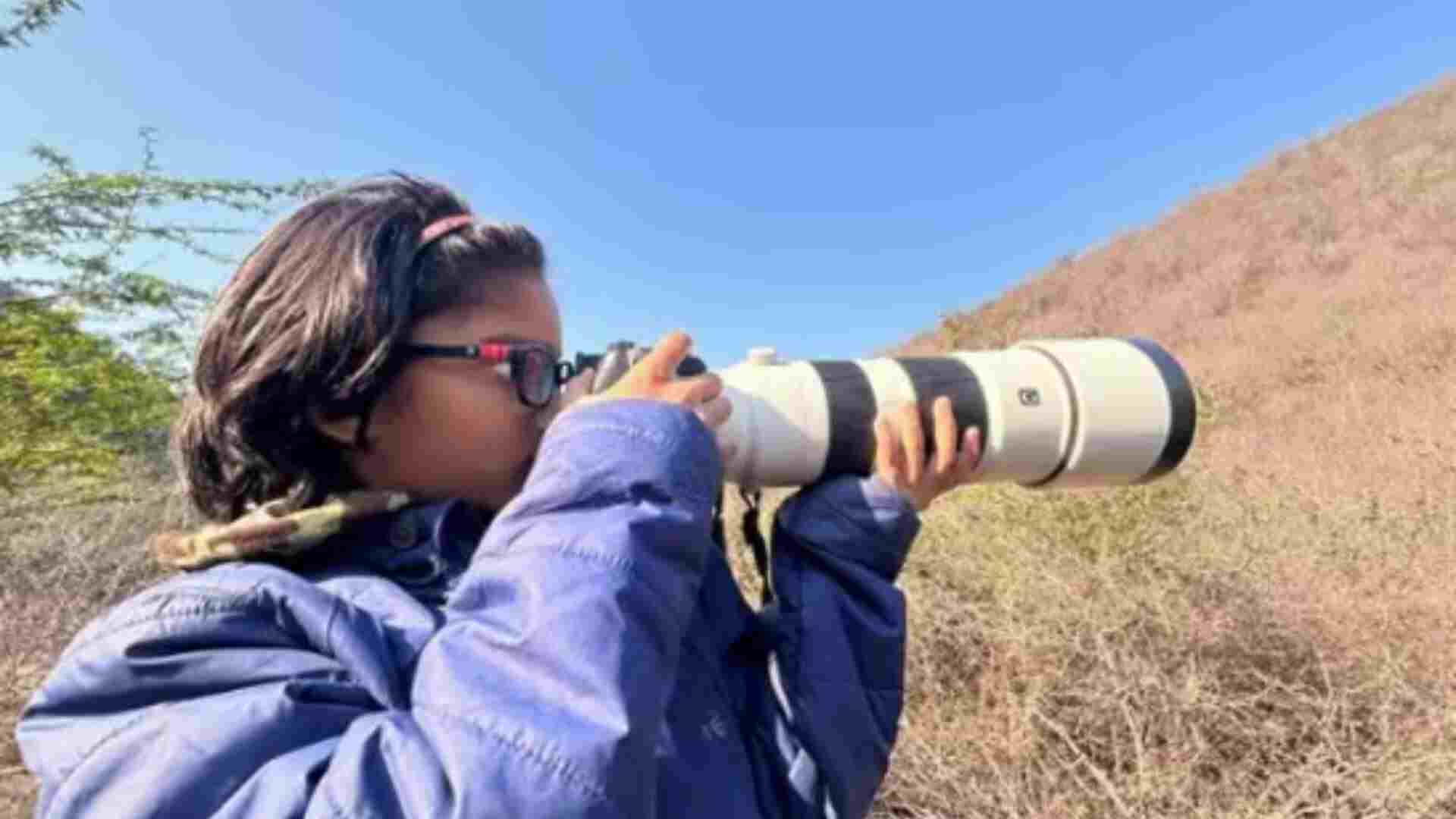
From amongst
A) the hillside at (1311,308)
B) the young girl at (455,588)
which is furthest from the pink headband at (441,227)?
the hillside at (1311,308)

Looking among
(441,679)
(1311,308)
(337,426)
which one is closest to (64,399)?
(337,426)

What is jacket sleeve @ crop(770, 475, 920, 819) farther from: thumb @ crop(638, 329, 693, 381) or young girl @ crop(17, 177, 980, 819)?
thumb @ crop(638, 329, 693, 381)

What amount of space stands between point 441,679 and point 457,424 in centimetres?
28

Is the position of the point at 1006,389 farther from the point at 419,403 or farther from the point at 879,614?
the point at 419,403

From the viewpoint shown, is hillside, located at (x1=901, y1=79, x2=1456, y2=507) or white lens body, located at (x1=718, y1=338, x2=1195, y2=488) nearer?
white lens body, located at (x1=718, y1=338, x2=1195, y2=488)

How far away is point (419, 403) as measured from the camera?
81cm

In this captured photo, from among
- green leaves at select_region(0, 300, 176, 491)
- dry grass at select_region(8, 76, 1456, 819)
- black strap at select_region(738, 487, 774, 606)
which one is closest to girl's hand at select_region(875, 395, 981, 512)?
black strap at select_region(738, 487, 774, 606)

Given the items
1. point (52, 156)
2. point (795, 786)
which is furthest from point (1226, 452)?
point (52, 156)

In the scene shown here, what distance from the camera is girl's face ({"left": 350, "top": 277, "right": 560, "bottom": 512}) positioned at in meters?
0.81

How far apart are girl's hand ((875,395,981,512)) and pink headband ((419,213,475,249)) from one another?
442mm

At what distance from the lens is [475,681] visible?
0.58 meters

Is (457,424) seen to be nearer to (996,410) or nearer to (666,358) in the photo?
(666,358)

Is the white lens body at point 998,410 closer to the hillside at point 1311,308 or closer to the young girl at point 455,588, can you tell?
the young girl at point 455,588

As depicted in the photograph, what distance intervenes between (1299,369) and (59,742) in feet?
22.9
